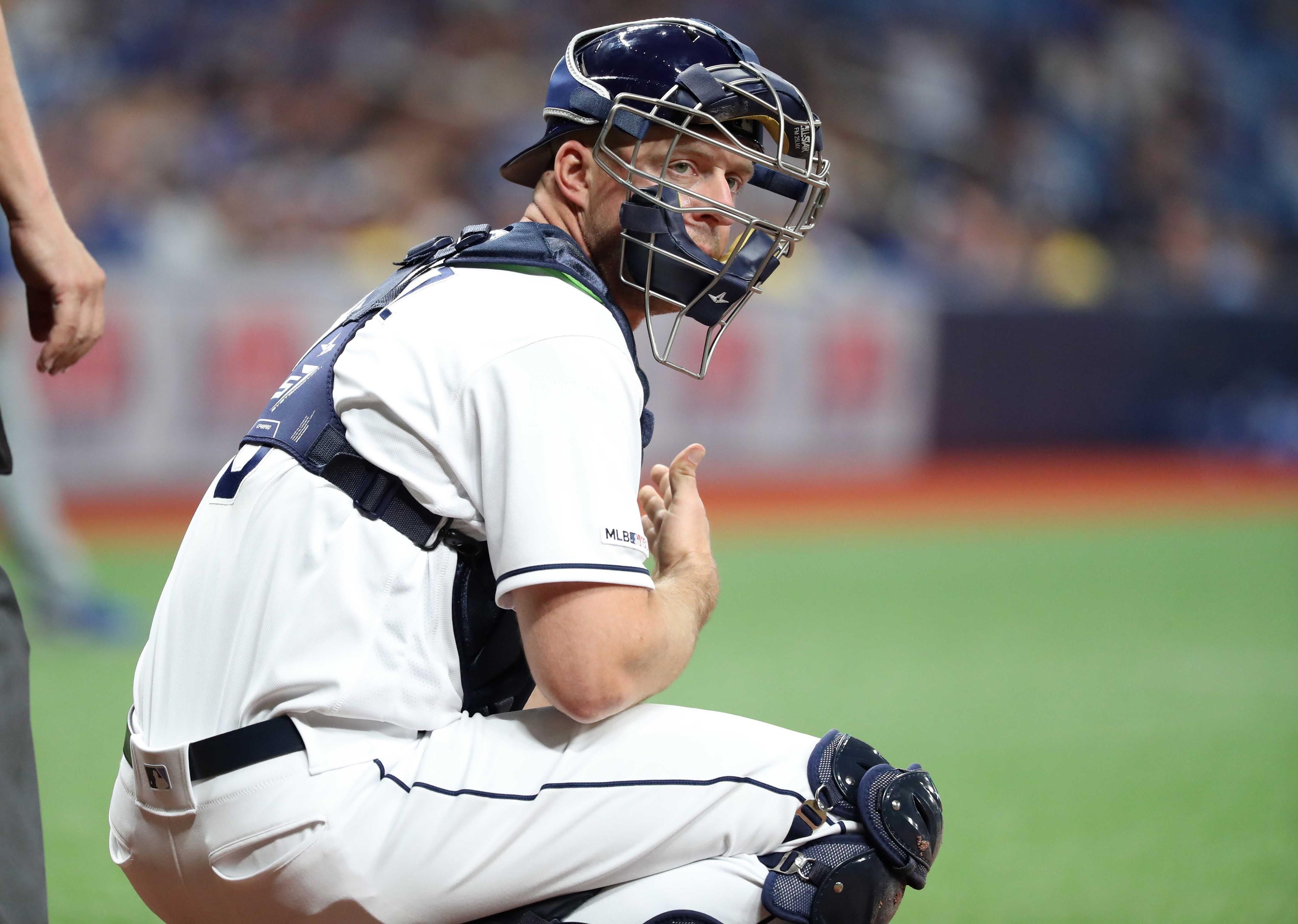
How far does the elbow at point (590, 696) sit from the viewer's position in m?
1.94

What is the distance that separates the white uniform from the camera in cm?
197

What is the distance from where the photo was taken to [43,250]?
196cm

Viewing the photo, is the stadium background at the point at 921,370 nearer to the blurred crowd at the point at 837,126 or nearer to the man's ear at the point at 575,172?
the blurred crowd at the point at 837,126

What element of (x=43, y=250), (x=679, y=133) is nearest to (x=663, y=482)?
(x=679, y=133)

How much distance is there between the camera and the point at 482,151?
1316 cm

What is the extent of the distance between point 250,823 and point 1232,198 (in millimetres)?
18309

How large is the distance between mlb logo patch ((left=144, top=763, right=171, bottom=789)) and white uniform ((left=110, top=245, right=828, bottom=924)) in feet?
0.04

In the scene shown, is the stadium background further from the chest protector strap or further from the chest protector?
the chest protector strap

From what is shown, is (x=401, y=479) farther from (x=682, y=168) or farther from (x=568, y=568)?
(x=682, y=168)

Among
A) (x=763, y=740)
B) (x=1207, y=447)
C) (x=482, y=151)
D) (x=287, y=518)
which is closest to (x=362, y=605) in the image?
(x=287, y=518)

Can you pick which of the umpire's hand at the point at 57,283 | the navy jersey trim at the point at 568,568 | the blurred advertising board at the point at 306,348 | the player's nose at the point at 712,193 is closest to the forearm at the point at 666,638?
the navy jersey trim at the point at 568,568

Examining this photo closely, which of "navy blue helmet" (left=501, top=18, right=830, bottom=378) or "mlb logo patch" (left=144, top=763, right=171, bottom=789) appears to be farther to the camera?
"navy blue helmet" (left=501, top=18, right=830, bottom=378)

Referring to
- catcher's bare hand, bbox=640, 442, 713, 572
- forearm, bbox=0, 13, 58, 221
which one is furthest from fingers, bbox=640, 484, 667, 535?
forearm, bbox=0, 13, 58, 221

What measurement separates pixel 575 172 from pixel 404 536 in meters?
0.79
